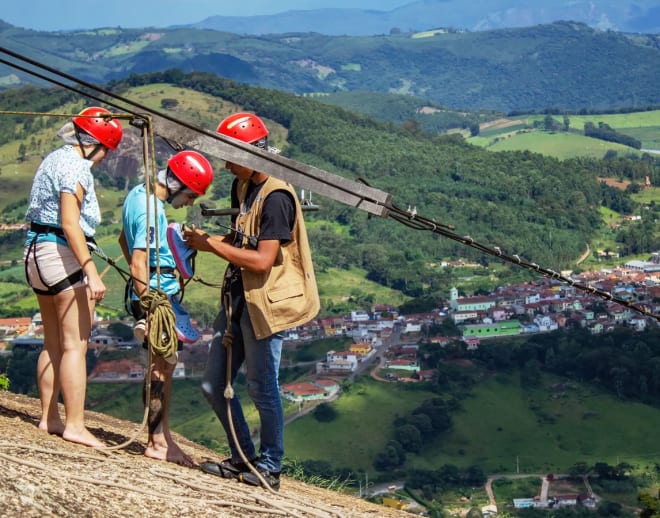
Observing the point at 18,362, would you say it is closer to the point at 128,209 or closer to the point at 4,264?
the point at 4,264

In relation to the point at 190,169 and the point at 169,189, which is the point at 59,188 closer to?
the point at 169,189

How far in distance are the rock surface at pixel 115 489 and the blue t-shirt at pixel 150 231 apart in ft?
3.20

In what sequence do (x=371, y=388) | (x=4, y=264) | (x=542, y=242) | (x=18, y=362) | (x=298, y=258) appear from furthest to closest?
(x=542, y=242) < (x=4, y=264) < (x=371, y=388) < (x=18, y=362) < (x=298, y=258)

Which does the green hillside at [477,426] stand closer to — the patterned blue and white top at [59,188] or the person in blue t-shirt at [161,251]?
the person in blue t-shirt at [161,251]

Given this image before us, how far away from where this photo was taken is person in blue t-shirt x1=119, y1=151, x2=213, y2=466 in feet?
19.6

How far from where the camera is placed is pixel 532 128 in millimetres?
177875

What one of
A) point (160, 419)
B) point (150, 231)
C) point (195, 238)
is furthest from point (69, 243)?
point (160, 419)

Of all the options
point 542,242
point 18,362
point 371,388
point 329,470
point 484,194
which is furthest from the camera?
point 484,194

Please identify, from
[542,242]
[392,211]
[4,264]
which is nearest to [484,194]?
[542,242]

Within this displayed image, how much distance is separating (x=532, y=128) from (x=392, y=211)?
176 meters

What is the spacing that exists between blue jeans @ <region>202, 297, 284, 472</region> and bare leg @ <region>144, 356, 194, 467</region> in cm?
39

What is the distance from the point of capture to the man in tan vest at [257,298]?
5.65m

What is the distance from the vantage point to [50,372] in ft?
20.9

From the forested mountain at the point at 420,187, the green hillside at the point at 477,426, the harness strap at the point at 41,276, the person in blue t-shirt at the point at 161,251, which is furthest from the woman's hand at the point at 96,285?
the forested mountain at the point at 420,187
